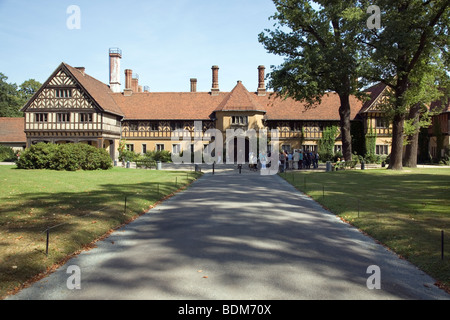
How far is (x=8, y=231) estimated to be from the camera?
823 centimetres

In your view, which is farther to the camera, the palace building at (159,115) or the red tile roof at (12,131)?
the red tile roof at (12,131)

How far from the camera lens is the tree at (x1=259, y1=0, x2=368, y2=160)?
25.5 m

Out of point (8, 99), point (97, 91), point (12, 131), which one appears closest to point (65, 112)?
point (97, 91)

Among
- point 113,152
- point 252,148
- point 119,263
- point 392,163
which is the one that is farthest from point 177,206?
point 113,152

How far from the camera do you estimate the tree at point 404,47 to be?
22.8 metres

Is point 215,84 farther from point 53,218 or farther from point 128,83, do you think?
point 53,218

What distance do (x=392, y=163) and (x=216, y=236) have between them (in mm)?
23834

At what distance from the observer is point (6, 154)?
148 ft

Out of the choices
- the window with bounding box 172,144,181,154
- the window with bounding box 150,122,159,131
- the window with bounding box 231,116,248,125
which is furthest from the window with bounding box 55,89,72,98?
the window with bounding box 231,116,248,125

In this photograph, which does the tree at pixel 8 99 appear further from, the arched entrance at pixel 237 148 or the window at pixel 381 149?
the window at pixel 381 149

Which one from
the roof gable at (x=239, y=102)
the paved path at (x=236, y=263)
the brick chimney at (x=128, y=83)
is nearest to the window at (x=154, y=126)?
the brick chimney at (x=128, y=83)

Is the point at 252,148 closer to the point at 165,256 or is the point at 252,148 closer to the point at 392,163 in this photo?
the point at 392,163

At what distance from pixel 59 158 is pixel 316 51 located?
789 inches

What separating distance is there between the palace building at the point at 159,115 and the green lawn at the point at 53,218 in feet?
78.0
